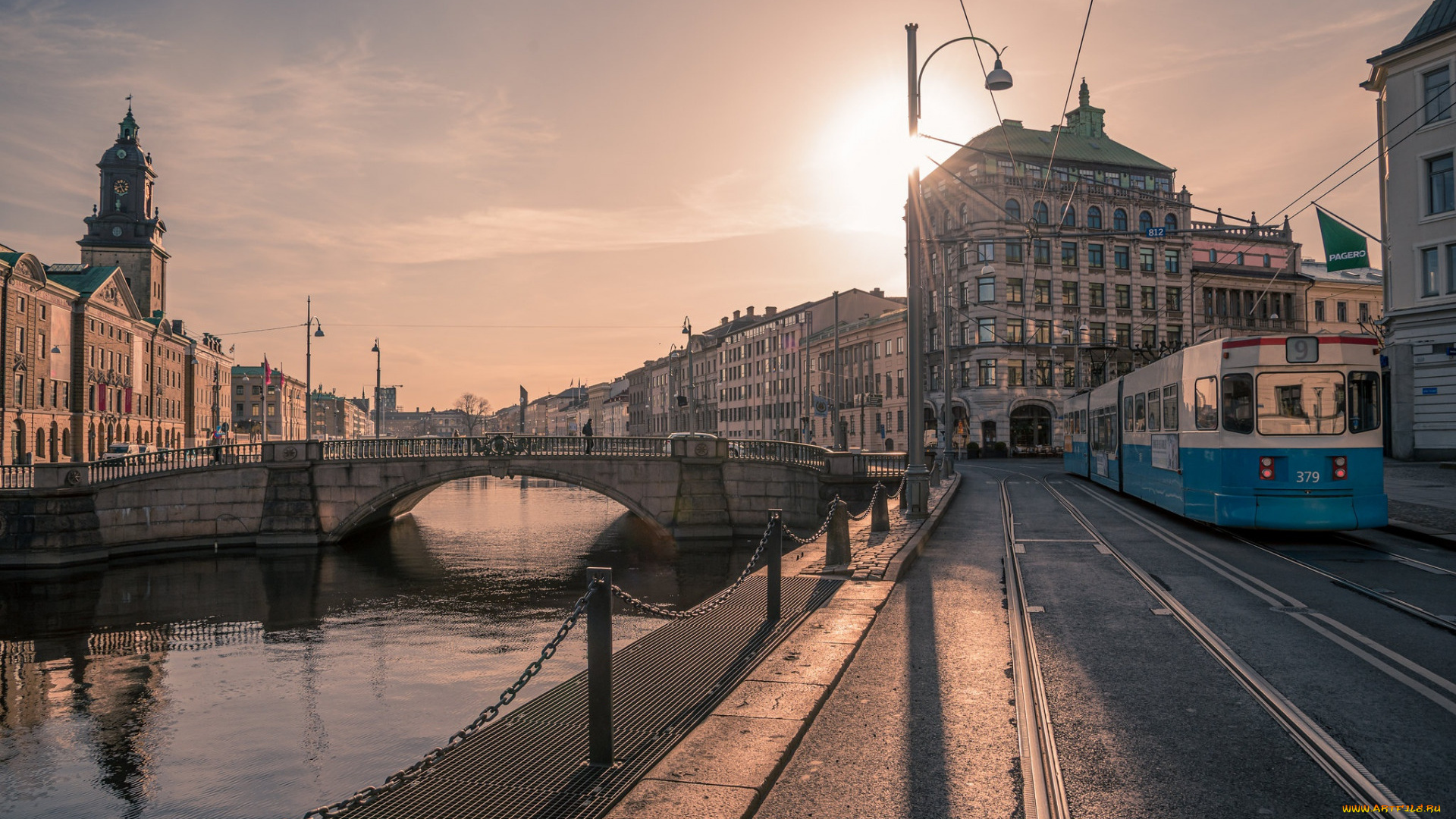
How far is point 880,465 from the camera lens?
37500 mm

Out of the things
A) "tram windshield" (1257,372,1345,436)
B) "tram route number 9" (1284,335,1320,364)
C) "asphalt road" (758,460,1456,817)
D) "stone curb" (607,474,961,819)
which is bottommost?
"asphalt road" (758,460,1456,817)

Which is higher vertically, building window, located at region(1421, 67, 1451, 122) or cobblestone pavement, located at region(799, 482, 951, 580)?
building window, located at region(1421, 67, 1451, 122)

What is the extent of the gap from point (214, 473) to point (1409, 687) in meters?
38.3

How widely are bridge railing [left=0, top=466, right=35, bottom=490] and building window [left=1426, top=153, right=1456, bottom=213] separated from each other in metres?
52.4

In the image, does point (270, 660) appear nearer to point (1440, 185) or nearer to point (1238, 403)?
point (1238, 403)

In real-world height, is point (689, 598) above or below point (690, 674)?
below

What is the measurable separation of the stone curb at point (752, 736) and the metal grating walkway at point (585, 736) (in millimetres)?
229

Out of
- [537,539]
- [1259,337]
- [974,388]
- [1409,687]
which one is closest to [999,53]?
[1259,337]

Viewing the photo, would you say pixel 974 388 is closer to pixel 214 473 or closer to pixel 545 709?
pixel 214 473

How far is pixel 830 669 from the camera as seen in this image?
7.16 metres

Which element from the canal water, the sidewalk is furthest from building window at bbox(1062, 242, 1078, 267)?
the canal water

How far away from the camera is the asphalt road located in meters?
4.77

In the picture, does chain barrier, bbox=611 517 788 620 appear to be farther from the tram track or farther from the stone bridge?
the stone bridge

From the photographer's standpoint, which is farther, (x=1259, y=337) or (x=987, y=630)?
(x=1259, y=337)
